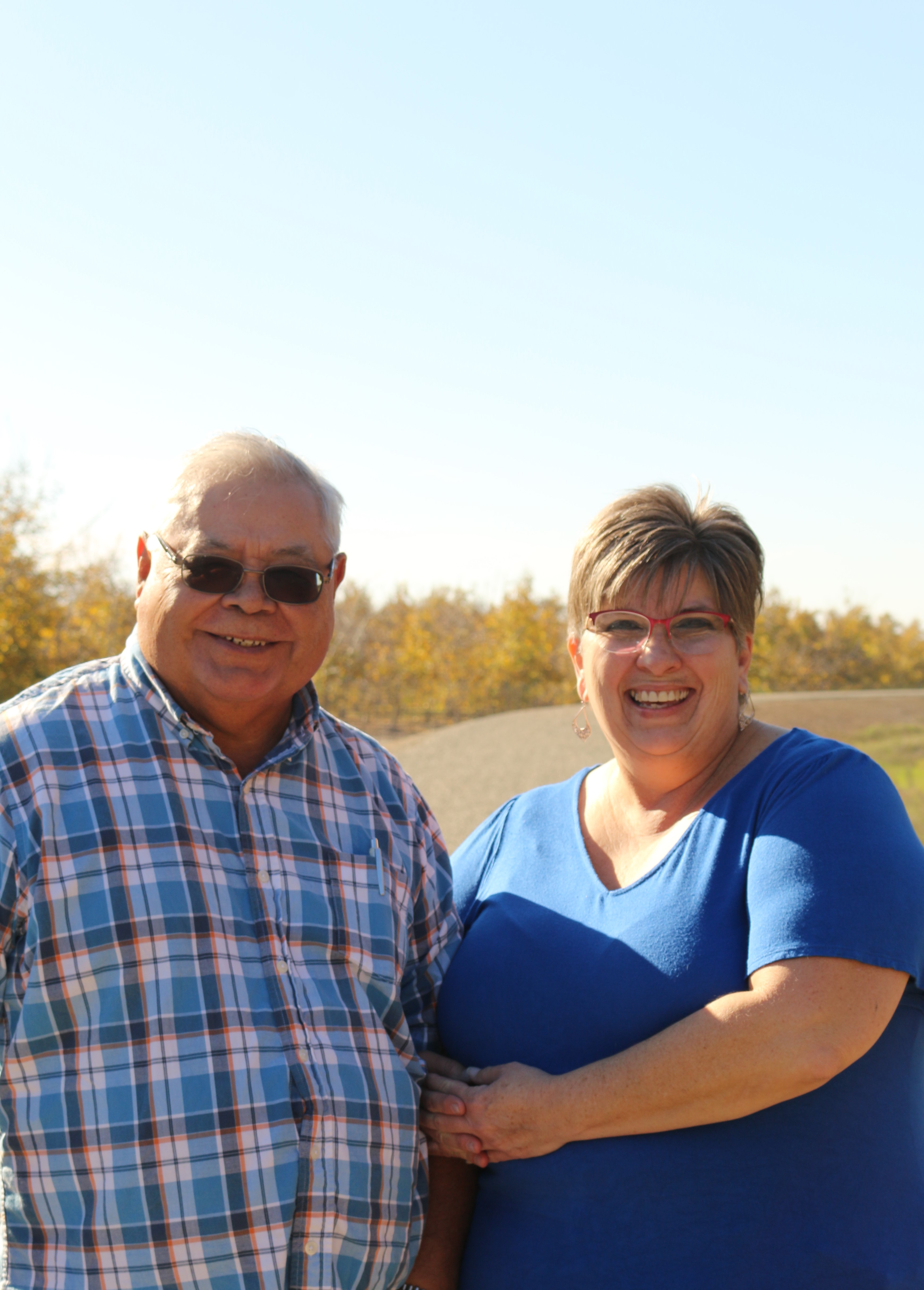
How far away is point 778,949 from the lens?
2.02 metres

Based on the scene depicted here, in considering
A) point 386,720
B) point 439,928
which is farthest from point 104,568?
point 439,928

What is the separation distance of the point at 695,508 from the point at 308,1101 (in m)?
1.63

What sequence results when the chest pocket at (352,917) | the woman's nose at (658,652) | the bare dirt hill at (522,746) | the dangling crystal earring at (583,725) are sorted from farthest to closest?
the bare dirt hill at (522,746) → the dangling crystal earring at (583,725) → the woman's nose at (658,652) → the chest pocket at (352,917)

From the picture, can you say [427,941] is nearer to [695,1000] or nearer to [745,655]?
[695,1000]

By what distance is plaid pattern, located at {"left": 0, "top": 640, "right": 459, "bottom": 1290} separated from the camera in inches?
74.5

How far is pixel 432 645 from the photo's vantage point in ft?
79.0

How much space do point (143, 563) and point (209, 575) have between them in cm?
25

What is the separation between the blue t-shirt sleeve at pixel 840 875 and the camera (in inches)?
78.4

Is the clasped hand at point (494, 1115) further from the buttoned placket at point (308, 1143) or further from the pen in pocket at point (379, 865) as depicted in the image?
the pen in pocket at point (379, 865)

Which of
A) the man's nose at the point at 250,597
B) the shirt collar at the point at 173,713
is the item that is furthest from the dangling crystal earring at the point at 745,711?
the man's nose at the point at 250,597

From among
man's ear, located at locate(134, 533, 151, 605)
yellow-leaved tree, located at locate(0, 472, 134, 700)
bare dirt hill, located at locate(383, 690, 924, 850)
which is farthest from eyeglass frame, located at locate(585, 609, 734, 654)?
yellow-leaved tree, located at locate(0, 472, 134, 700)

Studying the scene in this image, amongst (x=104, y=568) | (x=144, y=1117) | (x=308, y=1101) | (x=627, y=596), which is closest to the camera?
(x=144, y=1117)

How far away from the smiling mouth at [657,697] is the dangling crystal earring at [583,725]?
34cm

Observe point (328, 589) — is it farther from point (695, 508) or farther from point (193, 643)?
point (695, 508)
